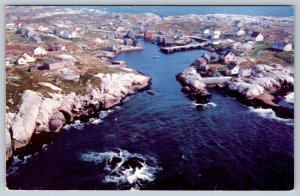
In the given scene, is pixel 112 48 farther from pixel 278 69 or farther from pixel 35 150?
pixel 278 69

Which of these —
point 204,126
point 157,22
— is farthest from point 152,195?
point 157,22

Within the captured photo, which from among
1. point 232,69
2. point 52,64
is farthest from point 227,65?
point 52,64

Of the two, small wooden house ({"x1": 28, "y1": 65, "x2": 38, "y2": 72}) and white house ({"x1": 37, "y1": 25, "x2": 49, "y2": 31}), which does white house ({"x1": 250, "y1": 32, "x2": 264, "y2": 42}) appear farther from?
small wooden house ({"x1": 28, "y1": 65, "x2": 38, "y2": 72})

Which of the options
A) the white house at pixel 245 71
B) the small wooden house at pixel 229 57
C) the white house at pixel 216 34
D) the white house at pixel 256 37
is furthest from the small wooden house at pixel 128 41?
the white house at pixel 256 37

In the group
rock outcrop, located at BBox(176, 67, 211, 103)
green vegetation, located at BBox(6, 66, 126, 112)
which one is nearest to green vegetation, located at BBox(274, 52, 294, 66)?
rock outcrop, located at BBox(176, 67, 211, 103)

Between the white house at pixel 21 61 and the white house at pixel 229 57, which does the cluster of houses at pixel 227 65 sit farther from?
the white house at pixel 21 61
